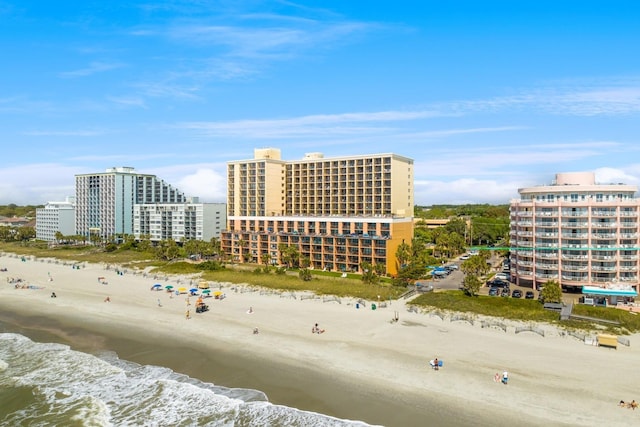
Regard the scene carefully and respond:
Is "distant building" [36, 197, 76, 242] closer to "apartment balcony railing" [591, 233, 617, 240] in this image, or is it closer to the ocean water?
the ocean water

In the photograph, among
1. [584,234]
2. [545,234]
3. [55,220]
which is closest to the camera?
[584,234]

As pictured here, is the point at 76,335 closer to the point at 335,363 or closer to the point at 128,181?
the point at 335,363

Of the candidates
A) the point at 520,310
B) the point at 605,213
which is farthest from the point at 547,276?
the point at 520,310

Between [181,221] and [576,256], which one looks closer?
[576,256]

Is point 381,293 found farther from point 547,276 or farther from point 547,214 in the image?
point 547,214

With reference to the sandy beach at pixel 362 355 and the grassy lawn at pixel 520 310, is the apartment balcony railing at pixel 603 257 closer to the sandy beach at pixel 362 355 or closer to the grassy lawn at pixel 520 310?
the grassy lawn at pixel 520 310

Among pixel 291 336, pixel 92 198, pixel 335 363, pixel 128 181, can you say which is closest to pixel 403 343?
pixel 335 363
